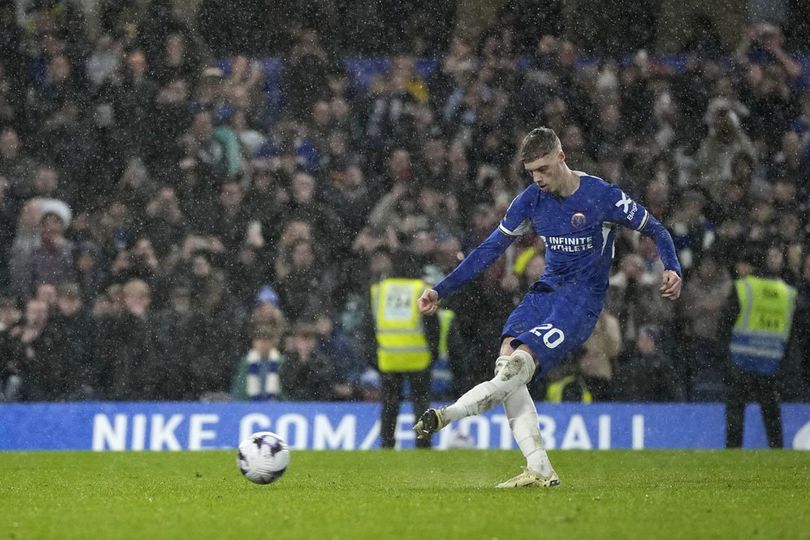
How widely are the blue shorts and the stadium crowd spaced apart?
5.04m

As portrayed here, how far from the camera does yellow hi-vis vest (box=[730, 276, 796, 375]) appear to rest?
1352cm

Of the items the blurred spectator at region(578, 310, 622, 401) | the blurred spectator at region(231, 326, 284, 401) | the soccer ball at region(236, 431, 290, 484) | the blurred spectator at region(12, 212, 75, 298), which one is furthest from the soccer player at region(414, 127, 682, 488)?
the blurred spectator at region(12, 212, 75, 298)

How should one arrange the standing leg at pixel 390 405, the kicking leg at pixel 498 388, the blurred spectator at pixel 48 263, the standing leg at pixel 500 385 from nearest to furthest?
the kicking leg at pixel 498 388 → the standing leg at pixel 500 385 → the standing leg at pixel 390 405 → the blurred spectator at pixel 48 263

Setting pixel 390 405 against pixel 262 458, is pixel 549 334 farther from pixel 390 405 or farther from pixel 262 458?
pixel 390 405

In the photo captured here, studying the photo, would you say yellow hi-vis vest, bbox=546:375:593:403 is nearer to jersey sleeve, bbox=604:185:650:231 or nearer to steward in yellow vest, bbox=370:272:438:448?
steward in yellow vest, bbox=370:272:438:448

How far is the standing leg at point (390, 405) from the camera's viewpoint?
13.4 metres

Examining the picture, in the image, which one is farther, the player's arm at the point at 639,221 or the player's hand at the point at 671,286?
the player's arm at the point at 639,221

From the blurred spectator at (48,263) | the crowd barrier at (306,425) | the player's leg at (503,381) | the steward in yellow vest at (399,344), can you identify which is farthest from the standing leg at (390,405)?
the player's leg at (503,381)

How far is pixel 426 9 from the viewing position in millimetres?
18141

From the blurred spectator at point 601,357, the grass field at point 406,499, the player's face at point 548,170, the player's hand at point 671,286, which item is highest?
the blurred spectator at point 601,357

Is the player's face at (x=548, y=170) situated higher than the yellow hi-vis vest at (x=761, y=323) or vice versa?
the yellow hi-vis vest at (x=761, y=323)

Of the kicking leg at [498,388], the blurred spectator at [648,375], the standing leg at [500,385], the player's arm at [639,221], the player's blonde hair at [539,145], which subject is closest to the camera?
the kicking leg at [498,388]

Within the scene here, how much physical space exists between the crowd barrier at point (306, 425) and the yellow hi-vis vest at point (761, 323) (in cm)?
80

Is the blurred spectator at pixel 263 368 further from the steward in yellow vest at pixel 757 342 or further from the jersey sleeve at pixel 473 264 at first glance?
the jersey sleeve at pixel 473 264
